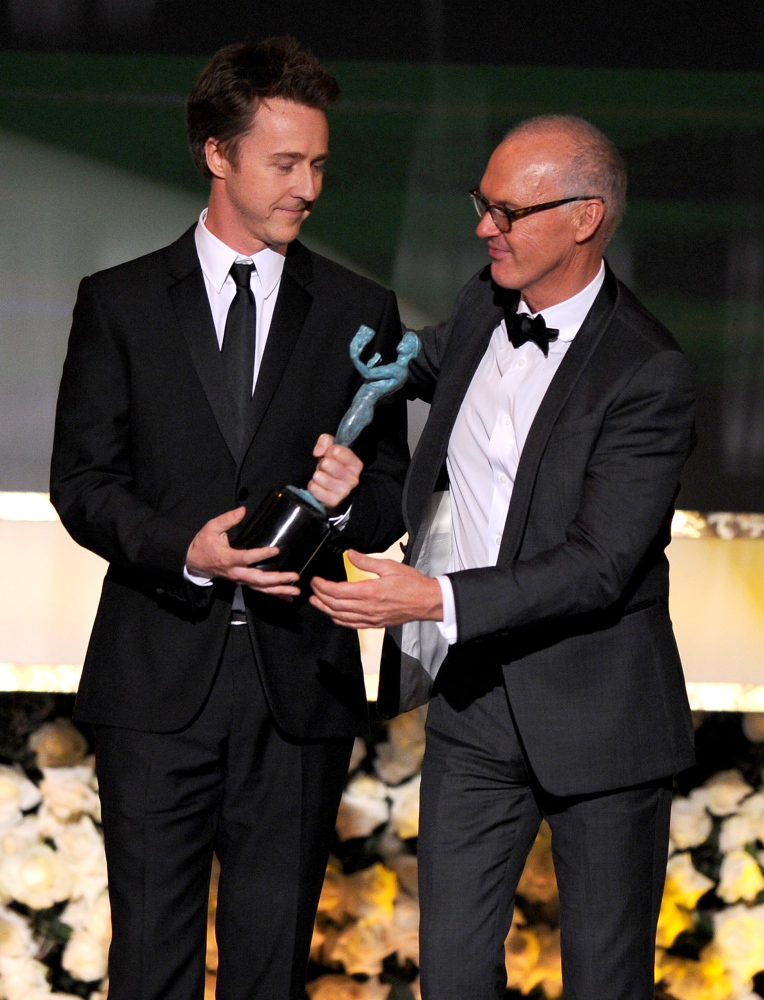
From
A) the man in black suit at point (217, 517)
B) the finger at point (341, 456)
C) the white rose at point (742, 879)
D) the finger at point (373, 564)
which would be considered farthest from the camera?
the white rose at point (742, 879)

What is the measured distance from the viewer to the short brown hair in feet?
7.02

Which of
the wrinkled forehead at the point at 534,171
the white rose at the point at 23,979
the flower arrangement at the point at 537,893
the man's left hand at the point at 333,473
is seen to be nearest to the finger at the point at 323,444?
the man's left hand at the point at 333,473

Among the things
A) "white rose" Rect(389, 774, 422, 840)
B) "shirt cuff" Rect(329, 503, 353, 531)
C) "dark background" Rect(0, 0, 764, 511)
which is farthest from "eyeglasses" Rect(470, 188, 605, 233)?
"white rose" Rect(389, 774, 422, 840)

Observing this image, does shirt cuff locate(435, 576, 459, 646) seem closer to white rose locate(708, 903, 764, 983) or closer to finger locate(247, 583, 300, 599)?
finger locate(247, 583, 300, 599)

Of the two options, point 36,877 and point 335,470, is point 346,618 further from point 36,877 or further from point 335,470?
point 36,877

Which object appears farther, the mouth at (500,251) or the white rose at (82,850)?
the white rose at (82,850)

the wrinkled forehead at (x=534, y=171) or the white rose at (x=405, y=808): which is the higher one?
the wrinkled forehead at (x=534, y=171)

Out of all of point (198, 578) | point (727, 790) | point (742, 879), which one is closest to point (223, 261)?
point (198, 578)

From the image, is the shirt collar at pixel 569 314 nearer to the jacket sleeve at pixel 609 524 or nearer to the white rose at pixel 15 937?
the jacket sleeve at pixel 609 524

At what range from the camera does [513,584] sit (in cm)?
205

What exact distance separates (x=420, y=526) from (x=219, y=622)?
349mm

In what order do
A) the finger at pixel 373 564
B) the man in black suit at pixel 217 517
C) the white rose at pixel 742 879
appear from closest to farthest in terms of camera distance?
1. the finger at pixel 373 564
2. the man in black suit at pixel 217 517
3. the white rose at pixel 742 879

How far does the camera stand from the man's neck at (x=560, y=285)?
2.18 m

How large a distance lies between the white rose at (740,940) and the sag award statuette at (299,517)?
1444mm
